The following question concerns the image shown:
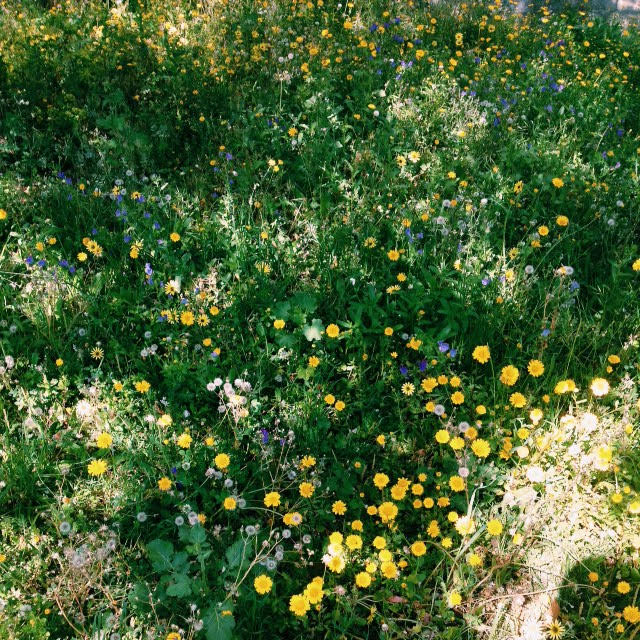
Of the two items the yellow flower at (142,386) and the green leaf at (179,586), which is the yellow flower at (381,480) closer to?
the green leaf at (179,586)

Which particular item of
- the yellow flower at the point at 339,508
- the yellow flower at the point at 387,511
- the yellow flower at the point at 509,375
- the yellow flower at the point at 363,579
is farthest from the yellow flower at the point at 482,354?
the yellow flower at the point at 363,579

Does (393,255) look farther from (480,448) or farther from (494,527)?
(494,527)

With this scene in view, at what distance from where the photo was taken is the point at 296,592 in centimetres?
240

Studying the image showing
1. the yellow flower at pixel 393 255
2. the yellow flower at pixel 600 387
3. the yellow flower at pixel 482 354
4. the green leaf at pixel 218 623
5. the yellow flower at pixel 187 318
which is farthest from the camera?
the yellow flower at pixel 393 255

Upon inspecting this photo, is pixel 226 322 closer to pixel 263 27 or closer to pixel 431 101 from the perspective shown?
pixel 431 101

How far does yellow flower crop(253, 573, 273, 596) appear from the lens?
88.4 inches

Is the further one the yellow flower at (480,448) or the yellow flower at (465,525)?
the yellow flower at (480,448)

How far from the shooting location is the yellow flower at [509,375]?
2973 mm

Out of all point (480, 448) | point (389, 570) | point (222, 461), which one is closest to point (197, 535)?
point (222, 461)

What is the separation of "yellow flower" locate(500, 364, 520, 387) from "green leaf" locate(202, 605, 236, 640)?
69.2 inches

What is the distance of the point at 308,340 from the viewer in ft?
10.6

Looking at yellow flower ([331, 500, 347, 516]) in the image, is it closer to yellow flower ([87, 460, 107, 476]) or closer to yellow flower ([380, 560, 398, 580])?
yellow flower ([380, 560, 398, 580])

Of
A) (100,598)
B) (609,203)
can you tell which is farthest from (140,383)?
(609,203)

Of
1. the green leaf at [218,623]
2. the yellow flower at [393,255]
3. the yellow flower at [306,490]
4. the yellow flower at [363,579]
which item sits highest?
the yellow flower at [393,255]
